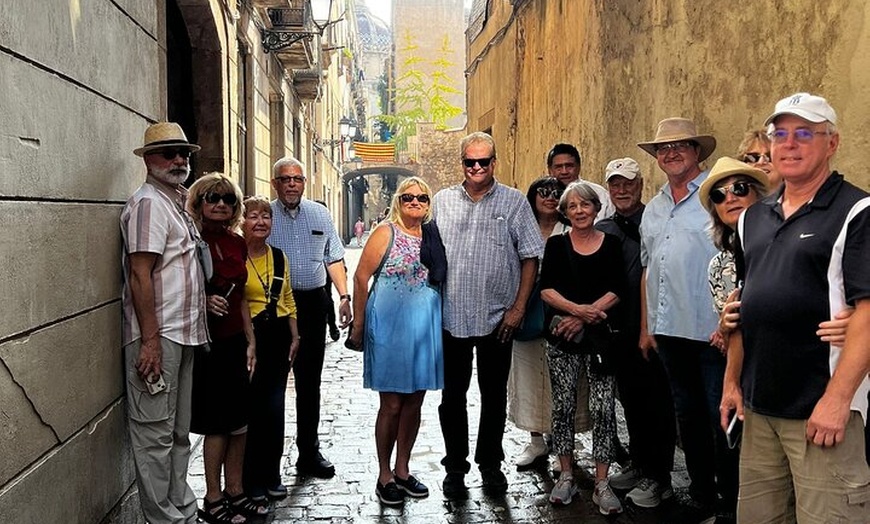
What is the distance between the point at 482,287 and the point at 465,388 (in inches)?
25.9

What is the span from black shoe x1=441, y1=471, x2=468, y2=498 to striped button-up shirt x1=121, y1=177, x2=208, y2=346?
1839 millimetres

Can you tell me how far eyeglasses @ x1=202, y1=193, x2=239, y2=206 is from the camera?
155 inches

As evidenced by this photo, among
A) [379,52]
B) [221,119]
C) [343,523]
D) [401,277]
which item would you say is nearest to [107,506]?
[343,523]

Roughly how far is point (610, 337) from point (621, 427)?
1.91 meters

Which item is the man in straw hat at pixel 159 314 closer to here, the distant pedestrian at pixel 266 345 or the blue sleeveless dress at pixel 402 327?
the distant pedestrian at pixel 266 345

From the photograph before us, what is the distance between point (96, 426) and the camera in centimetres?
338

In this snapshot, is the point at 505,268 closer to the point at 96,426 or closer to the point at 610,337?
the point at 610,337

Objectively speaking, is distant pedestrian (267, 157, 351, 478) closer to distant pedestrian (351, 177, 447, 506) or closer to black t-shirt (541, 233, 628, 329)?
distant pedestrian (351, 177, 447, 506)

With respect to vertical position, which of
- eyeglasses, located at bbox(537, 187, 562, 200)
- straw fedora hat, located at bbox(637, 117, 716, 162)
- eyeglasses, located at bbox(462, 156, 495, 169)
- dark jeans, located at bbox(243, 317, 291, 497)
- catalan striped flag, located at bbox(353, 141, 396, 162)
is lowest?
dark jeans, located at bbox(243, 317, 291, 497)

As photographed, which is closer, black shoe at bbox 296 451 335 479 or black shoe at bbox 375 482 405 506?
black shoe at bbox 375 482 405 506

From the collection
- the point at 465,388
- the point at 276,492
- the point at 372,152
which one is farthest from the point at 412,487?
the point at 372,152

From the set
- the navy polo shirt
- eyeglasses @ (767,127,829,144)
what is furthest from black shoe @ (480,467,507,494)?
eyeglasses @ (767,127,829,144)

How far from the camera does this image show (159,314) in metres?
3.56

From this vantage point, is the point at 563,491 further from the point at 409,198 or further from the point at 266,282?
the point at 266,282
